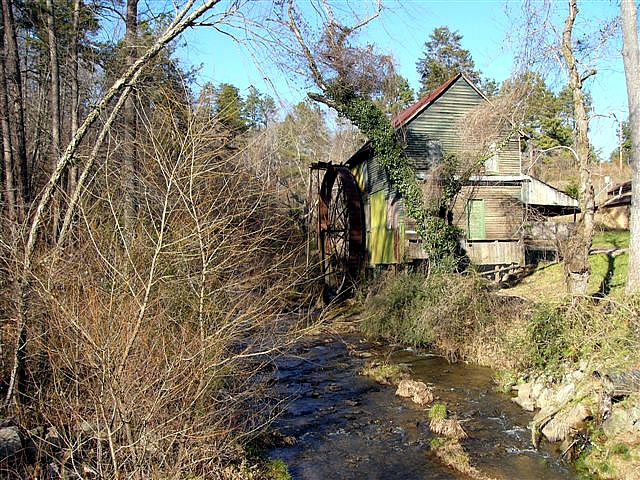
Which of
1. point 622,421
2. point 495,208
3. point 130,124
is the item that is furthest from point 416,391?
point 495,208

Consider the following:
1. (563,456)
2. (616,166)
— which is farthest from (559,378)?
(616,166)

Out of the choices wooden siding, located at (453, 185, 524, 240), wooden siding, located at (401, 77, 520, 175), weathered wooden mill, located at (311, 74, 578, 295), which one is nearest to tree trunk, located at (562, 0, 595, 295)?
weathered wooden mill, located at (311, 74, 578, 295)

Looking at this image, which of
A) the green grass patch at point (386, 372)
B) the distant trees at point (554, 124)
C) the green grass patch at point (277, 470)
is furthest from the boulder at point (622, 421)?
the distant trees at point (554, 124)

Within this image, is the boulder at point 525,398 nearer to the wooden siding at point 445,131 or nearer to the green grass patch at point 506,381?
the green grass patch at point 506,381

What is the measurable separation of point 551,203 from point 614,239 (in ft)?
14.1

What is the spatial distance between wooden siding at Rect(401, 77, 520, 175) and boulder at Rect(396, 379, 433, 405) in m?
10.5

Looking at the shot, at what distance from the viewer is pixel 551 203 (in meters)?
19.2

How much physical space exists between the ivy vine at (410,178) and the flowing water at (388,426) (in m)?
3.52

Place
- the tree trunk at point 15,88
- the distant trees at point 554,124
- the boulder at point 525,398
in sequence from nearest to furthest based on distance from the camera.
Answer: the boulder at point 525,398 < the tree trunk at point 15,88 < the distant trees at point 554,124

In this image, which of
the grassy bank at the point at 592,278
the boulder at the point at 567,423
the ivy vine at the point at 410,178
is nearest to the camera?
the boulder at the point at 567,423

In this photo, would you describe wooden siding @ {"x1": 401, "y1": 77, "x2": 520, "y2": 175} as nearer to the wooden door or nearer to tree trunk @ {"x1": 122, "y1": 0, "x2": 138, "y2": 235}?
the wooden door

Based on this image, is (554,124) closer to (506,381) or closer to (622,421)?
(506,381)

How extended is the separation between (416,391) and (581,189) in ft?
15.3

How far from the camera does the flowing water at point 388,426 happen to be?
241 inches
